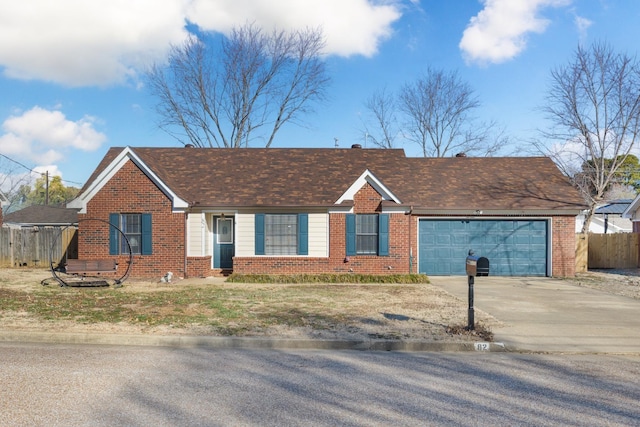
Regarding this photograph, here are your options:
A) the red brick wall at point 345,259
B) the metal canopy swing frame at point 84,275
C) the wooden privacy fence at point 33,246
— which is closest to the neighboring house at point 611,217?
the red brick wall at point 345,259

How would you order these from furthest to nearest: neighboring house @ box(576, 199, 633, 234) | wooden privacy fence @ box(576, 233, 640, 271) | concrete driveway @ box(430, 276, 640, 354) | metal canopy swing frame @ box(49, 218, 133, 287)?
neighboring house @ box(576, 199, 633, 234) < wooden privacy fence @ box(576, 233, 640, 271) < metal canopy swing frame @ box(49, 218, 133, 287) < concrete driveway @ box(430, 276, 640, 354)

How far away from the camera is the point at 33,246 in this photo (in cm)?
1966

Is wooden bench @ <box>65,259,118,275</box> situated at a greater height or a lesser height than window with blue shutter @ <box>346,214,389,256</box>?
lesser

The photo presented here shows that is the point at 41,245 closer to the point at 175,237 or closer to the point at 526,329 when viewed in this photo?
the point at 175,237

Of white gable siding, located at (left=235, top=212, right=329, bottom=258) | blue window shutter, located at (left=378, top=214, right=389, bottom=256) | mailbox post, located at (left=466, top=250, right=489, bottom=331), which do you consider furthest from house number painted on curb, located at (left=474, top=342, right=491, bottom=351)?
white gable siding, located at (left=235, top=212, right=329, bottom=258)

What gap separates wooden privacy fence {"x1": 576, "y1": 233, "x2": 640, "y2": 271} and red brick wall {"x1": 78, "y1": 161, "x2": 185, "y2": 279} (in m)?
18.4

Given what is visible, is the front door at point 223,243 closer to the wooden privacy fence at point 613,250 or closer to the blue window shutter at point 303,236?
the blue window shutter at point 303,236

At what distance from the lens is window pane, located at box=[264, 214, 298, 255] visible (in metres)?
16.4

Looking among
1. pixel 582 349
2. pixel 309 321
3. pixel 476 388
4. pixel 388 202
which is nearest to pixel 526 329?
pixel 582 349

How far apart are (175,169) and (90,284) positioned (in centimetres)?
683

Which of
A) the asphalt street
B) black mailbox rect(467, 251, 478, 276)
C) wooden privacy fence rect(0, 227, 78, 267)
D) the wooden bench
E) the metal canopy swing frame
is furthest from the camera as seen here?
wooden privacy fence rect(0, 227, 78, 267)

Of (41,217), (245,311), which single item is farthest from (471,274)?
(41,217)

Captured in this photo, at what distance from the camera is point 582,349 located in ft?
23.1

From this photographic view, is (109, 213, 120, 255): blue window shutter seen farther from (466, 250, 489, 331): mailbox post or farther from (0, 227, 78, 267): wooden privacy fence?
(466, 250, 489, 331): mailbox post
